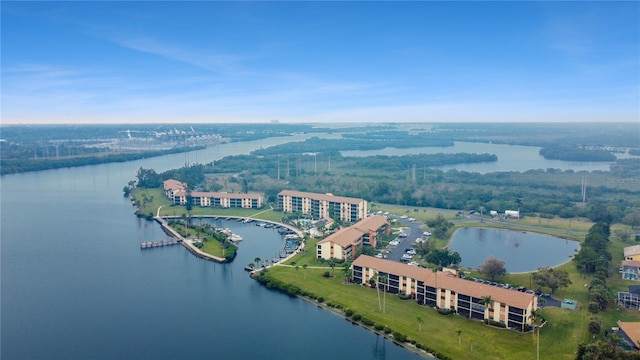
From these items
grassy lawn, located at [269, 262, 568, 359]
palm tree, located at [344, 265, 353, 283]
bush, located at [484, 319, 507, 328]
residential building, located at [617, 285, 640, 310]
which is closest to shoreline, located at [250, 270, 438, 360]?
grassy lawn, located at [269, 262, 568, 359]

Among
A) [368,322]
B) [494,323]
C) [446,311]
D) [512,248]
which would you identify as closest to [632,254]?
[512,248]

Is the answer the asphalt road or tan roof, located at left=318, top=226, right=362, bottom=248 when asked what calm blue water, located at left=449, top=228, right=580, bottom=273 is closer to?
the asphalt road

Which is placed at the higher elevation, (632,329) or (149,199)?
(149,199)

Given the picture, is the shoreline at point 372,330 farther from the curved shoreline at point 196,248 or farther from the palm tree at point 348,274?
the curved shoreline at point 196,248

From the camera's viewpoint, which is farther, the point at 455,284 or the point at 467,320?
the point at 455,284

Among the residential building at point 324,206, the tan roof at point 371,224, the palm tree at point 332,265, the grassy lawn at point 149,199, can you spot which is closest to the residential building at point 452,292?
the palm tree at point 332,265

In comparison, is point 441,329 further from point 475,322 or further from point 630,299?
point 630,299
